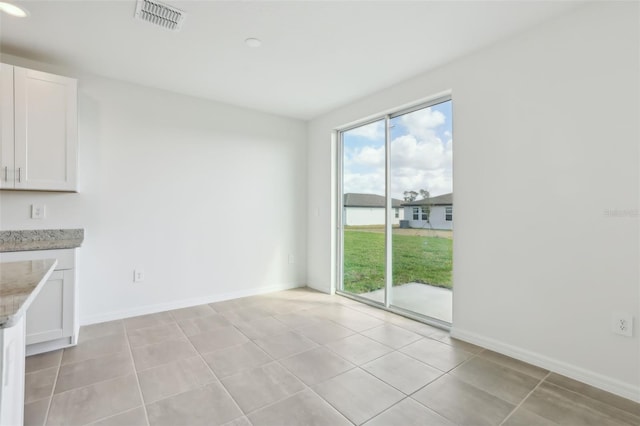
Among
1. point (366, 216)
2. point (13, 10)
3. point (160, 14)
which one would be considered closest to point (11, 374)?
point (160, 14)

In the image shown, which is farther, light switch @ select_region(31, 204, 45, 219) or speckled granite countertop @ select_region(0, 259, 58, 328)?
light switch @ select_region(31, 204, 45, 219)

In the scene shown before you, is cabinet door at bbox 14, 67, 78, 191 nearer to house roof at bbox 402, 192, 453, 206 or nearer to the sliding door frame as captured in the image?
the sliding door frame

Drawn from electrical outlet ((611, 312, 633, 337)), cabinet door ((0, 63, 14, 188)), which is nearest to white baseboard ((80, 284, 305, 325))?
cabinet door ((0, 63, 14, 188))

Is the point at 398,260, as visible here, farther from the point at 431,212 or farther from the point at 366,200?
the point at 366,200

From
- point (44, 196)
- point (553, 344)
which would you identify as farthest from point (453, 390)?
point (44, 196)

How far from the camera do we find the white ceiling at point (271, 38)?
6.89ft

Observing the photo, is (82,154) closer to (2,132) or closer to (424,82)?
(2,132)

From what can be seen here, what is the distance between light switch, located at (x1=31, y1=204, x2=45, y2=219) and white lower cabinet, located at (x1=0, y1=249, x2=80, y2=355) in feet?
1.94

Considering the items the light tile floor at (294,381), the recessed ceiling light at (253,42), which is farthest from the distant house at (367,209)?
the recessed ceiling light at (253,42)

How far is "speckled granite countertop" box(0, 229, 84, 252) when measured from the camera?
2426 millimetres

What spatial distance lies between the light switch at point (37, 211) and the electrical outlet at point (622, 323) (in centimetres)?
456

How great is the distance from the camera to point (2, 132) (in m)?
2.46

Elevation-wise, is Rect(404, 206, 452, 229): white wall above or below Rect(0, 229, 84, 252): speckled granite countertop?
above

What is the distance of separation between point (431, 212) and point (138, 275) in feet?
10.5
